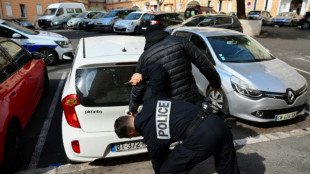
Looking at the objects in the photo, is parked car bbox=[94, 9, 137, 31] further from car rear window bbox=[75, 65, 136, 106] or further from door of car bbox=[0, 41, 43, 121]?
car rear window bbox=[75, 65, 136, 106]

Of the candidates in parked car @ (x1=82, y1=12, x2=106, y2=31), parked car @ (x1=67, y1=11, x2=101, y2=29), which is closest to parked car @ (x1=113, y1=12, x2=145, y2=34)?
parked car @ (x1=82, y1=12, x2=106, y2=31)

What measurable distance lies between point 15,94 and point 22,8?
33.9 meters

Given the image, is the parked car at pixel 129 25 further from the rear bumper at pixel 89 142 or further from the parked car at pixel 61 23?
the rear bumper at pixel 89 142

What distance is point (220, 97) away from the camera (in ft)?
13.8

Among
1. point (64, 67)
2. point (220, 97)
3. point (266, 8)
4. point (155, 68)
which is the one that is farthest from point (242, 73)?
point (266, 8)

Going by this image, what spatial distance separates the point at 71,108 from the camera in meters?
2.61

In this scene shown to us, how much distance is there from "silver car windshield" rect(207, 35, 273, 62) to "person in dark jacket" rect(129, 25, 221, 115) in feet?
7.03

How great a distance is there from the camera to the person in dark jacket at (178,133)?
5.11 ft

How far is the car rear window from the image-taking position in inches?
103

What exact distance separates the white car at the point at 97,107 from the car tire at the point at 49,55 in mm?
6089

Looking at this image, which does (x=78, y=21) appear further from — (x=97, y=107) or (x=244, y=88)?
(x=97, y=107)

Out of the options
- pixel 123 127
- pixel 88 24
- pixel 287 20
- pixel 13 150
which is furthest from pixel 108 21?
pixel 287 20

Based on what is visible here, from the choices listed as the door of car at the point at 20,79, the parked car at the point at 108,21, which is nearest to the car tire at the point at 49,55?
the door of car at the point at 20,79

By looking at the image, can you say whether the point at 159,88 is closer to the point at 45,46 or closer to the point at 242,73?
the point at 242,73
